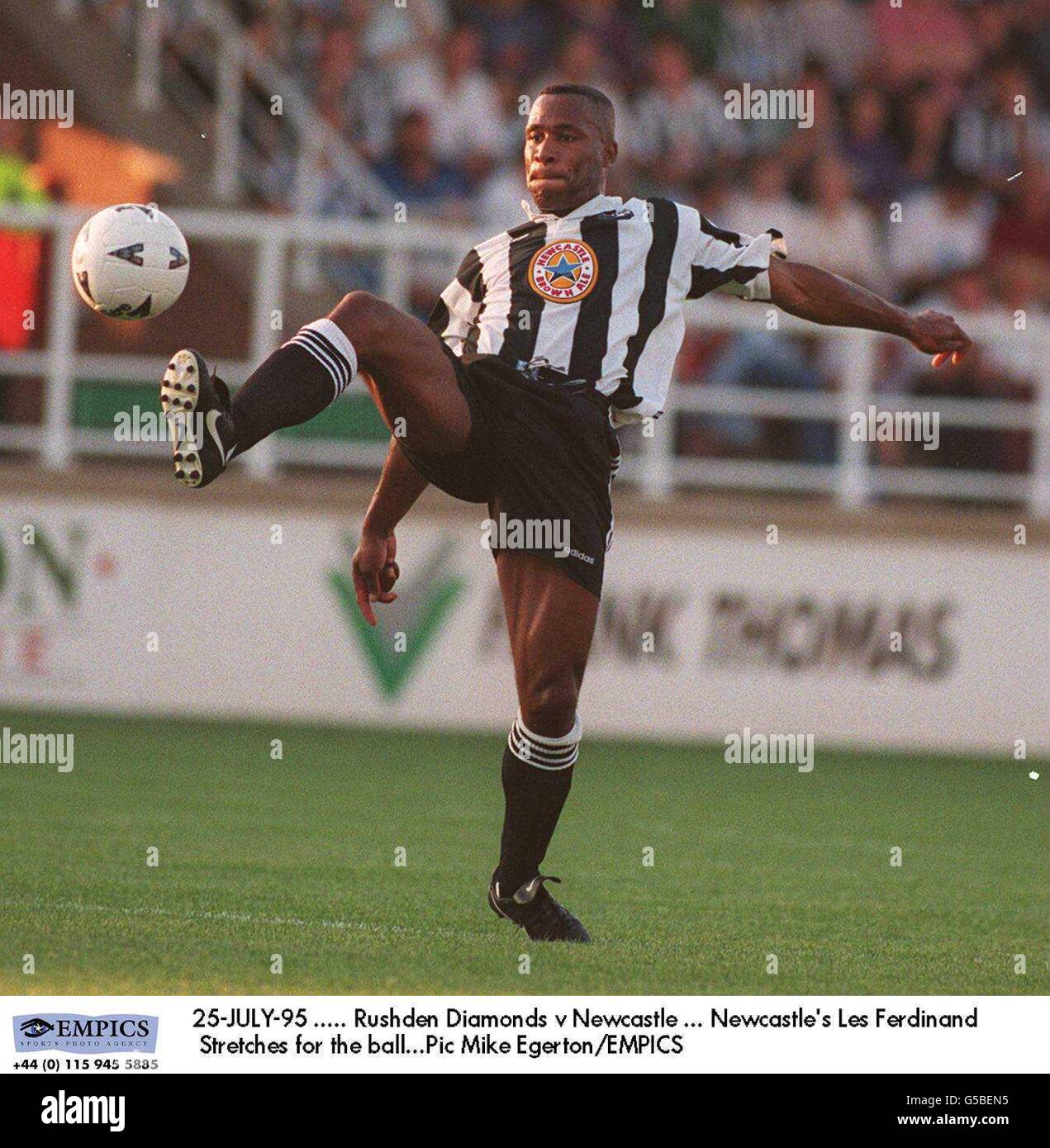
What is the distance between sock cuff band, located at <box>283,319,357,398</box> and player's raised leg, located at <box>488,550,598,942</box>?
725 millimetres

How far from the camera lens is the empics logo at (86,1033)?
415 centimetres

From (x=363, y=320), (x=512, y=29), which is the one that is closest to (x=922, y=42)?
(x=512, y=29)

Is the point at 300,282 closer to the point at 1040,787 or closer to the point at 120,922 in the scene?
the point at 1040,787

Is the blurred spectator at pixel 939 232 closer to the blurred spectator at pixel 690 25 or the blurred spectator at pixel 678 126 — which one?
the blurred spectator at pixel 678 126

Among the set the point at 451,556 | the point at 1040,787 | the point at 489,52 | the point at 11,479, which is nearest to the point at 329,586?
the point at 451,556

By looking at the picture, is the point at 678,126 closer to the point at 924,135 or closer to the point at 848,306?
the point at 924,135

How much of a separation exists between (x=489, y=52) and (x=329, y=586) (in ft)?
17.7

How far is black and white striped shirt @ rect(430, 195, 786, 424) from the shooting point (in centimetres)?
522

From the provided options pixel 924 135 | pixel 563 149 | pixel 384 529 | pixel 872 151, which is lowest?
pixel 384 529
